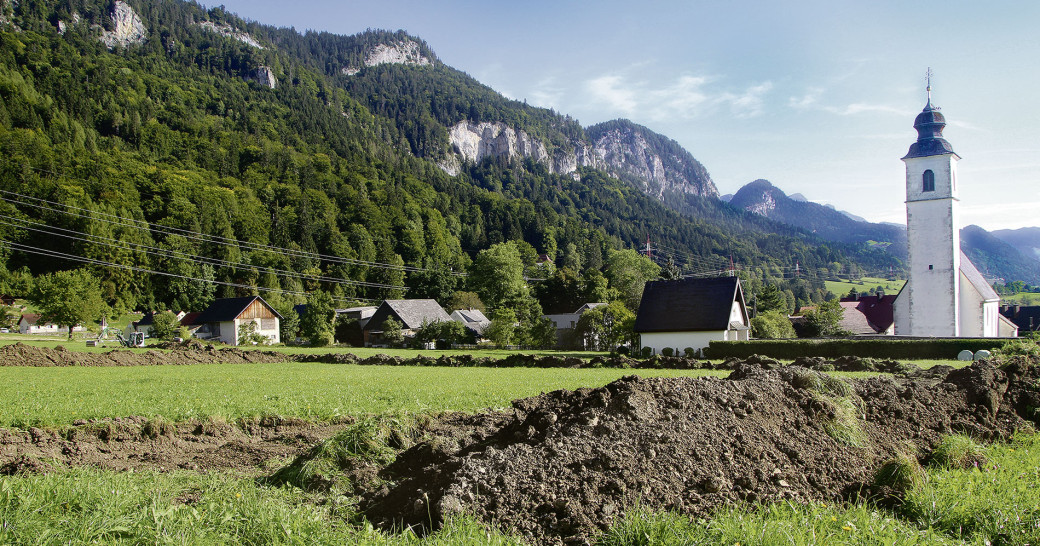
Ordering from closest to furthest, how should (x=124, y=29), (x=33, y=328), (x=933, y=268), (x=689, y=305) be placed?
(x=689, y=305) → (x=933, y=268) → (x=33, y=328) → (x=124, y=29)

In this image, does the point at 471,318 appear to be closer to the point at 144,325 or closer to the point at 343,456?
the point at 144,325

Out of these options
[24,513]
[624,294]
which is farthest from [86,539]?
[624,294]

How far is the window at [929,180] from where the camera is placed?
44.8 m

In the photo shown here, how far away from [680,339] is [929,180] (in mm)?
25332

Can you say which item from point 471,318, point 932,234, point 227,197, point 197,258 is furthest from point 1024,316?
point 227,197

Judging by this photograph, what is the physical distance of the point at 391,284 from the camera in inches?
3873

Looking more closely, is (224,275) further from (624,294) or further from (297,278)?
(624,294)

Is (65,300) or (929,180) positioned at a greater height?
(929,180)

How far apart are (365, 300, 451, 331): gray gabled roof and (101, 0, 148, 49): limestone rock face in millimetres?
173353

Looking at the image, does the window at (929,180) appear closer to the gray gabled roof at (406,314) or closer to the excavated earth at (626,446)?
the excavated earth at (626,446)

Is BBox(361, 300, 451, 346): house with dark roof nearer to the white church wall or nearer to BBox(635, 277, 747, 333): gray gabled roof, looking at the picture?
BBox(635, 277, 747, 333): gray gabled roof

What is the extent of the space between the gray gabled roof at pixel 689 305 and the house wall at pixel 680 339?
1.08ft

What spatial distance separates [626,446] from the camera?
5703 millimetres

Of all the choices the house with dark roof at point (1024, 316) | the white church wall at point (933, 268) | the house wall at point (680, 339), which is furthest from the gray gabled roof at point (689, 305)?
the house with dark roof at point (1024, 316)
